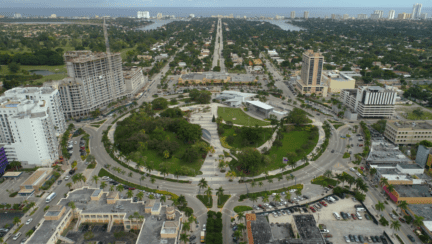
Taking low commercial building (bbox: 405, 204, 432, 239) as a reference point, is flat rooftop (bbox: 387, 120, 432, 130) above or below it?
above

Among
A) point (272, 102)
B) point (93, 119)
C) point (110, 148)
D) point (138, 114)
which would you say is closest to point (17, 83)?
point (93, 119)

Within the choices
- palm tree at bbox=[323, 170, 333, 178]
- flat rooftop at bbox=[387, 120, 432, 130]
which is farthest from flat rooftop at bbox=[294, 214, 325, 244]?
flat rooftop at bbox=[387, 120, 432, 130]

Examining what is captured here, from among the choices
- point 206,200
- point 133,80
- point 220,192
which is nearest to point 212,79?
point 133,80

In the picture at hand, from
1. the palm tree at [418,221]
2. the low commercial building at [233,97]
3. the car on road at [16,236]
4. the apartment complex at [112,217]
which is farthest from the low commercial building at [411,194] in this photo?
the car on road at [16,236]

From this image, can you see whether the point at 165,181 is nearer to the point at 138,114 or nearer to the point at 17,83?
the point at 138,114

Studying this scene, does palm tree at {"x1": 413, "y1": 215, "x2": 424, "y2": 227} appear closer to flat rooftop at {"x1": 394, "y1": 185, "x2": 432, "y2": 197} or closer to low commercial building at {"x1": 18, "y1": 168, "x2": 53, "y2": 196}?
flat rooftop at {"x1": 394, "y1": 185, "x2": 432, "y2": 197}

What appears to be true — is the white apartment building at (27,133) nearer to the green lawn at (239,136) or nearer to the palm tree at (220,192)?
the palm tree at (220,192)

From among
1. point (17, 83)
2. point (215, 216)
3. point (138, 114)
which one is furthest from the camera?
point (17, 83)
